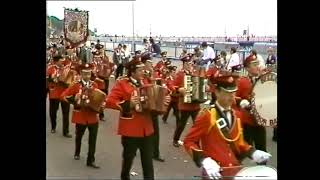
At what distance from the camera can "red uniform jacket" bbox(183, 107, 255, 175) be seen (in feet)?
A: 12.4

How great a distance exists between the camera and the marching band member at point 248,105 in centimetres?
412

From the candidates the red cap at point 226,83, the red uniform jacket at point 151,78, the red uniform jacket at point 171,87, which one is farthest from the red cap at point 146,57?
the red cap at point 226,83

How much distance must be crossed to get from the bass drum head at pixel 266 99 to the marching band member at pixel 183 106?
22.8 inches

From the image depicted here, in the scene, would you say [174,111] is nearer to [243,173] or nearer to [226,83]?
[226,83]

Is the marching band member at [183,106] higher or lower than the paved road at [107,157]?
higher

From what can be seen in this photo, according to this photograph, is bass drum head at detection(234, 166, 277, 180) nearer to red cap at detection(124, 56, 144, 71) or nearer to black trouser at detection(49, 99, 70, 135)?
red cap at detection(124, 56, 144, 71)

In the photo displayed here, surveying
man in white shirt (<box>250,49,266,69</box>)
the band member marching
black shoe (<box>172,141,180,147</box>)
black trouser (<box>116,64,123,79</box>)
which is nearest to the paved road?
black shoe (<box>172,141,180,147</box>)

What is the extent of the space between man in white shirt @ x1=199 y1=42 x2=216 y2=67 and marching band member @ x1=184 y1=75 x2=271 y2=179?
0.21 m

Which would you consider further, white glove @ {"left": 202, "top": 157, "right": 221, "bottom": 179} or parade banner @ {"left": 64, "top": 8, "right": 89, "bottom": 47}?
parade banner @ {"left": 64, "top": 8, "right": 89, "bottom": 47}

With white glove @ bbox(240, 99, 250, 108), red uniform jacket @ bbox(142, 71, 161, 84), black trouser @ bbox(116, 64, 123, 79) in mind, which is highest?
black trouser @ bbox(116, 64, 123, 79)

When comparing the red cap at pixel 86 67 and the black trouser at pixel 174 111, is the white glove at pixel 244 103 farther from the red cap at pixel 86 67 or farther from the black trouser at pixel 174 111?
the red cap at pixel 86 67

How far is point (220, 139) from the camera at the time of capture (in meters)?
3.86

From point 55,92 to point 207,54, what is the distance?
1.30 metres
